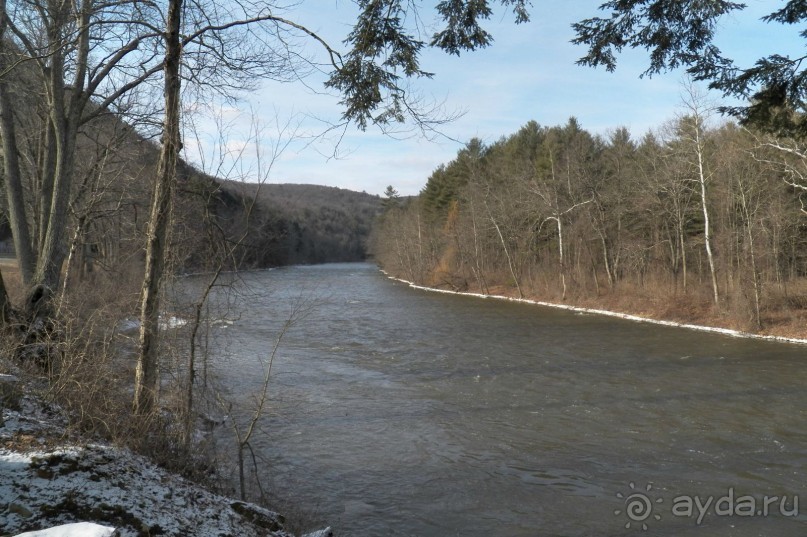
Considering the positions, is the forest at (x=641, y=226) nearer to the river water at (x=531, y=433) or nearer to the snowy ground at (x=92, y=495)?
the river water at (x=531, y=433)

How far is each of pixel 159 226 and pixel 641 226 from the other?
3417cm

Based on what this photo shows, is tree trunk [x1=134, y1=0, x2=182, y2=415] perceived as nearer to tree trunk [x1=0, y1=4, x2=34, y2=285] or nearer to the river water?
the river water

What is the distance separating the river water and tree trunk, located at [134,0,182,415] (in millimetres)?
1448

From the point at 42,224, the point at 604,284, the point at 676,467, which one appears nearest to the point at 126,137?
the point at 42,224

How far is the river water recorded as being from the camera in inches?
276

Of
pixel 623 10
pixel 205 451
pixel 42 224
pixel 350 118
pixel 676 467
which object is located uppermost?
pixel 623 10

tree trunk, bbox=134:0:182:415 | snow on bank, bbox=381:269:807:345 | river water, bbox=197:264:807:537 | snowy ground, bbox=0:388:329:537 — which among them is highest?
tree trunk, bbox=134:0:182:415

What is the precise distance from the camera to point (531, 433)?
1007 centimetres

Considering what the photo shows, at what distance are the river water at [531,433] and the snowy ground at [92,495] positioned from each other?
219 cm

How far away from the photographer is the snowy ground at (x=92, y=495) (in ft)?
11.9

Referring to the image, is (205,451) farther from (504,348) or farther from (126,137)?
(504,348)

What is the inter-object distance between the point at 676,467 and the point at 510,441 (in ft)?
8.33

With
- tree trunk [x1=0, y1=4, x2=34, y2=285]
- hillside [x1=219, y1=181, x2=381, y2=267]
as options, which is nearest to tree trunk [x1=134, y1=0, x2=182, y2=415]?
hillside [x1=219, y1=181, x2=381, y2=267]

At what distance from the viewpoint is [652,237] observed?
35094 millimetres
